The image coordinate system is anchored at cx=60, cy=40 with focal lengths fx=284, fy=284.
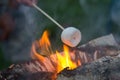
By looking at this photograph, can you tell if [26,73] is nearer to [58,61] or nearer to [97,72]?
[58,61]

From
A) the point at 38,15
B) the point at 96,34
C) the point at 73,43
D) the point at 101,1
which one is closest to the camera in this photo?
the point at 73,43

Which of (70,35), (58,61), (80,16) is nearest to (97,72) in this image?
(70,35)

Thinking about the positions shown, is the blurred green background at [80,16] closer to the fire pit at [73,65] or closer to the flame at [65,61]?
→ the fire pit at [73,65]

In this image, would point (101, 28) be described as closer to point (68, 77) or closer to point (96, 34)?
point (96, 34)

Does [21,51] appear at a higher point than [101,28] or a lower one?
lower

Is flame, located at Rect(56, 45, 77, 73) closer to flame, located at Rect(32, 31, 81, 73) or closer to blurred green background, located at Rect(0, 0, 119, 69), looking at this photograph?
flame, located at Rect(32, 31, 81, 73)

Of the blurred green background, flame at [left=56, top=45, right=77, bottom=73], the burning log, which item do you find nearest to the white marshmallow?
flame at [left=56, top=45, right=77, bottom=73]

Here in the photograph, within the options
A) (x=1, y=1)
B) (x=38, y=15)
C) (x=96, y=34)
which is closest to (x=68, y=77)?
(x=1, y=1)
